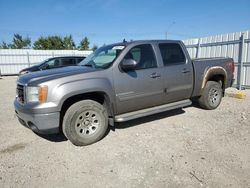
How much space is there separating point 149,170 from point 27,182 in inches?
69.2

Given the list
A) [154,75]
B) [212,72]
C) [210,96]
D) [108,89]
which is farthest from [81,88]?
[210,96]

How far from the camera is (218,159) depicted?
3.33 m

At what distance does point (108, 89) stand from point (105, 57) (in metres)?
1.00

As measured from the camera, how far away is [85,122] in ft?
13.0

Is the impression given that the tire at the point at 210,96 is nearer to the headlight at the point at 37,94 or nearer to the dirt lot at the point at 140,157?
the dirt lot at the point at 140,157

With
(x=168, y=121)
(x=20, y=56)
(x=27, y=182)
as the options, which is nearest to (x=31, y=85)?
(x=27, y=182)

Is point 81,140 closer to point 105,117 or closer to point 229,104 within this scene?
point 105,117

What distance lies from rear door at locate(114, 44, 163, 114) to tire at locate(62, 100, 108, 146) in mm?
447

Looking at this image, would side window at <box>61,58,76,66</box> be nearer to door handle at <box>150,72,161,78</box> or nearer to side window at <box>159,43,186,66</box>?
side window at <box>159,43,186,66</box>

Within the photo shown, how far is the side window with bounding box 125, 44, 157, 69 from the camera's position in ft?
14.7

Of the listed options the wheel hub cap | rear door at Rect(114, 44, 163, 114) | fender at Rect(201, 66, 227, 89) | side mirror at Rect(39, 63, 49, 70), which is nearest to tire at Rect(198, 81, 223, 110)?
fender at Rect(201, 66, 227, 89)

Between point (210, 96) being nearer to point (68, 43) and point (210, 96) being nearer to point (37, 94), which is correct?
point (37, 94)

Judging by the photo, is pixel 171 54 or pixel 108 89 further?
pixel 171 54

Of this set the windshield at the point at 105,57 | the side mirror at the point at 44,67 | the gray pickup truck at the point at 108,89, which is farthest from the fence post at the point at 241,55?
the side mirror at the point at 44,67
